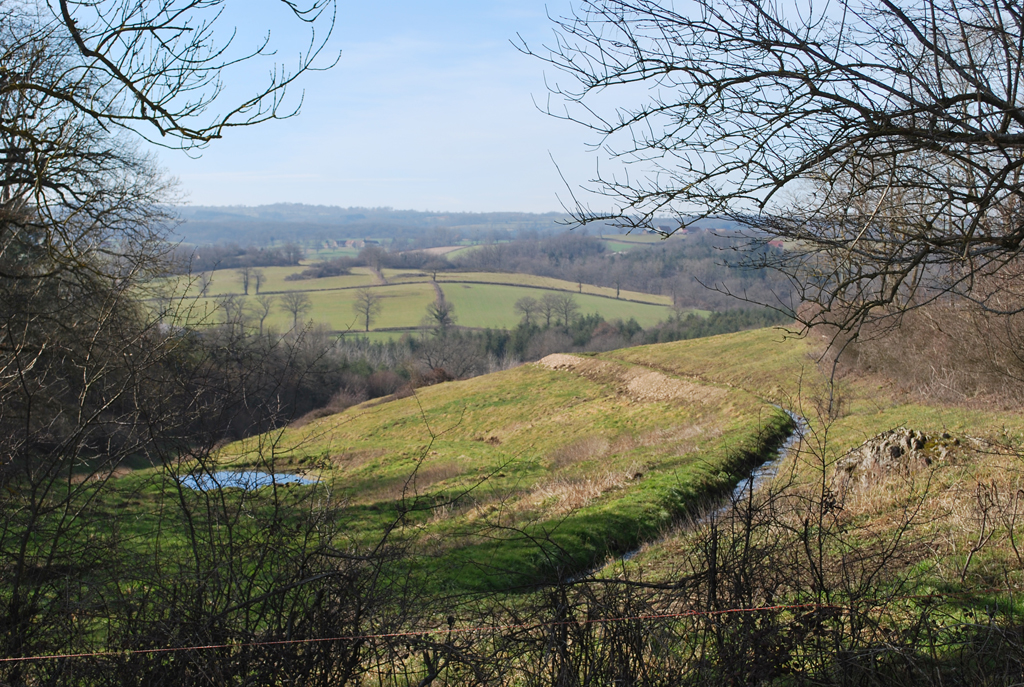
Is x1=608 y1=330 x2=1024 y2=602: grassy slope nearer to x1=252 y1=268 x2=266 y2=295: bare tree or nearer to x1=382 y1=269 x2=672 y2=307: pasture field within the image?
x1=382 y1=269 x2=672 y2=307: pasture field

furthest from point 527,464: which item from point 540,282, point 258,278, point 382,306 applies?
point 540,282

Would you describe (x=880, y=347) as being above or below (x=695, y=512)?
above

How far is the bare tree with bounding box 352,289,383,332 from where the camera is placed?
75131mm

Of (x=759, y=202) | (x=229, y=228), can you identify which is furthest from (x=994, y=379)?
(x=229, y=228)

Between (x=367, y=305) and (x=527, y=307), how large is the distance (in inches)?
781

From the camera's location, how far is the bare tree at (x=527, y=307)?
268ft

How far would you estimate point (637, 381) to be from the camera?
36.5 meters

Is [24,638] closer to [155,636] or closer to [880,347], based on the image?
[155,636]

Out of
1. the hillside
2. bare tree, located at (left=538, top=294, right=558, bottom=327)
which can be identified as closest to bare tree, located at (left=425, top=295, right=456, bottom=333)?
bare tree, located at (left=538, top=294, right=558, bottom=327)

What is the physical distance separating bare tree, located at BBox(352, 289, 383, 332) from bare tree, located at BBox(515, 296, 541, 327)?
57.9 feet

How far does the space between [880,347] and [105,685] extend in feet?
92.0

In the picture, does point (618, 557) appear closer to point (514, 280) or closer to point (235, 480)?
point (235, 480)

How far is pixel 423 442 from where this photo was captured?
3002 centimetres

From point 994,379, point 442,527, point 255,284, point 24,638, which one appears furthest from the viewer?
point 255,284
